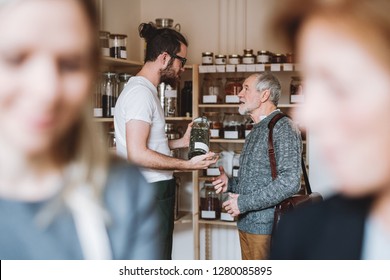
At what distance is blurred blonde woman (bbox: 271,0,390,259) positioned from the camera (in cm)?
64

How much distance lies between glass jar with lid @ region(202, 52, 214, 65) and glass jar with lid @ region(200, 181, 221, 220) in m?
0.56

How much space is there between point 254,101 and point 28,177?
2.83 feet

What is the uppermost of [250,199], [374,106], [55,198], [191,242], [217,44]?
[217,44]

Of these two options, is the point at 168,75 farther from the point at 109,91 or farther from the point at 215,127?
the point at 215,127

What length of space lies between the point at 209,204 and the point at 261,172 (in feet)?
3.10

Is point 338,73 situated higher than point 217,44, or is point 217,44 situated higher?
point 217,44

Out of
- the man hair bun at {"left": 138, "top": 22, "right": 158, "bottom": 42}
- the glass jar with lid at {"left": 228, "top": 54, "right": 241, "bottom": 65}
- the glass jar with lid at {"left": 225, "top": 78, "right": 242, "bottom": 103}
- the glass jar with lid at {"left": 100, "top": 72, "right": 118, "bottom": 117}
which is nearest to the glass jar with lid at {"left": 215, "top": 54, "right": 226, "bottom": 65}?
the glass jar with lid at {"left": 228, "top": 54, "right": 241, "bottom": 65}

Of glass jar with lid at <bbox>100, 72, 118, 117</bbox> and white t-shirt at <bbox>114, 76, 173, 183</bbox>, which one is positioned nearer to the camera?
glass jar with lid at <bbox>100, 72, 118, 117</bbox>

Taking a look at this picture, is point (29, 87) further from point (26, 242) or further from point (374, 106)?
point (374, 106)

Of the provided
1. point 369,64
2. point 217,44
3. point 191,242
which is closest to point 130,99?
point 217,44

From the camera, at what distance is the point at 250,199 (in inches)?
55.5

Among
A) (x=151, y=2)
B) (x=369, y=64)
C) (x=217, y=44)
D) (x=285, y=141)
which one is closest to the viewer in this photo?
(x=369, y=64)

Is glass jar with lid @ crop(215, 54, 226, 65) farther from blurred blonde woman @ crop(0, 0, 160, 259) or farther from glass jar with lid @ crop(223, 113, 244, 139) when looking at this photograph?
blurred blonde woman @ crop(0, 0, 160, 259)

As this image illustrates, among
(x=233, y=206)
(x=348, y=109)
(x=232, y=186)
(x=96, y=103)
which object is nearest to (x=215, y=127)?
(x=232, y=186)
